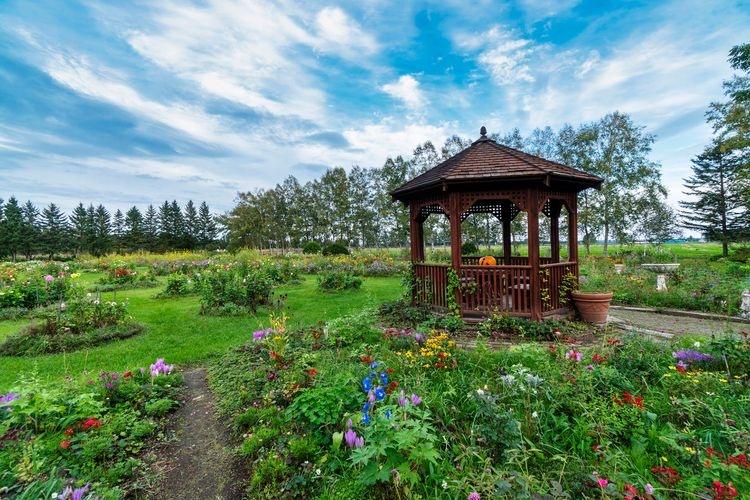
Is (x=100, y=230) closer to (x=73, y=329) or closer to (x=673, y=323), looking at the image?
(x=73, y=329)

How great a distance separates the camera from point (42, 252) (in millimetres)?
42062

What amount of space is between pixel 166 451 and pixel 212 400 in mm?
874

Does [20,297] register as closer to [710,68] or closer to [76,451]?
[76,451]

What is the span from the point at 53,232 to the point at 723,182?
248 feet

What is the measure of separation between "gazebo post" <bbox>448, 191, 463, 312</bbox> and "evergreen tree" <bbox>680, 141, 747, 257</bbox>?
2966 centimetres

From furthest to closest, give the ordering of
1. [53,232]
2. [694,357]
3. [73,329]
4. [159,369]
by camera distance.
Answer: [53,232]
[73,329]
[159,369]
[694,357]

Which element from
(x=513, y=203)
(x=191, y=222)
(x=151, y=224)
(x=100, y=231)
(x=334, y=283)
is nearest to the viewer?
(x=513, y=203)

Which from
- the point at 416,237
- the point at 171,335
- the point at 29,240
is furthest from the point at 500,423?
the point at 29,240

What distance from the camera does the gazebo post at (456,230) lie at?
19.7ft

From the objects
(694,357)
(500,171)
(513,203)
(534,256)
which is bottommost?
(694,357)

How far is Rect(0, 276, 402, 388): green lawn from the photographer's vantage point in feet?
14.3

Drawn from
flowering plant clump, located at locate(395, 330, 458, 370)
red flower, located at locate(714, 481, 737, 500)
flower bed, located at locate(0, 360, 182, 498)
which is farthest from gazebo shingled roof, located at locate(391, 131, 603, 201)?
flower bed, located at locate(0, 360, 182, 498)

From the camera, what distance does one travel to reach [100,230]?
46.9m

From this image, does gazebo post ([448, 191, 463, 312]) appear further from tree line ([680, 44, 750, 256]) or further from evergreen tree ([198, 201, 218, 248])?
evergreen tree ([198, 201, 218, 248])
